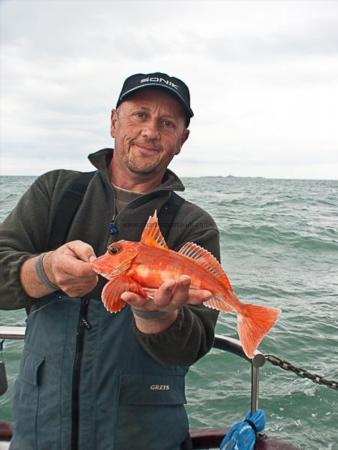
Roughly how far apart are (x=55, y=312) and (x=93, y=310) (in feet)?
0.83

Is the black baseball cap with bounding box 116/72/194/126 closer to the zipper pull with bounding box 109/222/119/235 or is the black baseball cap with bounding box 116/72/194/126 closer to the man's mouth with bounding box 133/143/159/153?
the man's mouth with bounding box 133/143/159/153

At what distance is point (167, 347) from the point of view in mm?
2695

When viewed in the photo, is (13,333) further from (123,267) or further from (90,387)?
→ (123,267)

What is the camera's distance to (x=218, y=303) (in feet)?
8.89

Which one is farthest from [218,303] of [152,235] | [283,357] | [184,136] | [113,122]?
[283,357]

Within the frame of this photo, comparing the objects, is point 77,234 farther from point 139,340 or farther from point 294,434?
point 294,434

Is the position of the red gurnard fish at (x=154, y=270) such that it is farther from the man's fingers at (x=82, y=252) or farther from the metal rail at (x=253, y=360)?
the metal rail at (x=253, y=360)

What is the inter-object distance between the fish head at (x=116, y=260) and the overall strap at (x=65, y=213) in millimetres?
724

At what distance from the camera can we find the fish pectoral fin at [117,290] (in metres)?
2.47

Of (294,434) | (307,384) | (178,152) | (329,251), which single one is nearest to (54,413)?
(178,152)

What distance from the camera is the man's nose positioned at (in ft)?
10.5

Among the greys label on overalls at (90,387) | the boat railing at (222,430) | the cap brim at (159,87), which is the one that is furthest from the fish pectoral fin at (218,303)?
the cap brim at (159,87)

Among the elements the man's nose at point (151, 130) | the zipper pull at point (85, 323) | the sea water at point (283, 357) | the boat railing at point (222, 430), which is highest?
the man's nose at point (151, 130)

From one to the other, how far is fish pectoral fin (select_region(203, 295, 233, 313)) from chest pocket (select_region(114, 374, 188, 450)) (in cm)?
59
